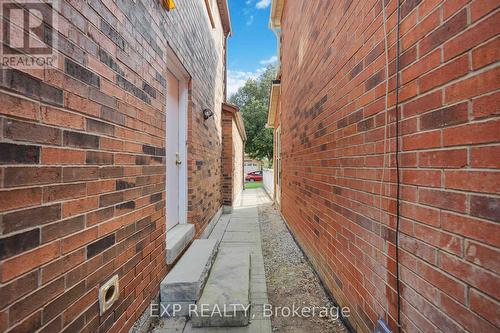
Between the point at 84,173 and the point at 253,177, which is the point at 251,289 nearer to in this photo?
the point at 84,173

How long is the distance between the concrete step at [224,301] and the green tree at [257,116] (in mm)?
21053

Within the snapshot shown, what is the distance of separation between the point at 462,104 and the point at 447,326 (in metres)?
0.92

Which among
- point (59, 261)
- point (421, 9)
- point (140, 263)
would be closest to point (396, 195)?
point (421, 9)

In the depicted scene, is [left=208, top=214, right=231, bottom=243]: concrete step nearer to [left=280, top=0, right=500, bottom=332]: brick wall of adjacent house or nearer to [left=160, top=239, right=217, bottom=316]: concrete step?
[left=160, top=239, right=217, bottom=316]: concrete step

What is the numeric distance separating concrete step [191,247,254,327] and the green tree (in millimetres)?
21053

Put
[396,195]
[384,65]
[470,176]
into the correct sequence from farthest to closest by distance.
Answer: [384,65]
[396,195]
[470,176]

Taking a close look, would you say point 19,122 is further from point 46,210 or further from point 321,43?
point 321,43

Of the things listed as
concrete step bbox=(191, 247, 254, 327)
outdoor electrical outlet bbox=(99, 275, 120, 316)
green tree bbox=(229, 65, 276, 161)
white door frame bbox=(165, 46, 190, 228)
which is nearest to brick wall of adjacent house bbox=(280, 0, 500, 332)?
concrete step bbox=(191, 247, 254, 327)

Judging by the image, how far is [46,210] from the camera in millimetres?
1154

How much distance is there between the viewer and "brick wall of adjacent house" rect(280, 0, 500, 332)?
3.14 ft

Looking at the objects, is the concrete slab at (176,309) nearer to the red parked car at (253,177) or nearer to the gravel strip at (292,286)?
the gravel strip at (292,286)

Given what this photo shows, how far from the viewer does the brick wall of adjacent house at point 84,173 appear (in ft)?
3.34

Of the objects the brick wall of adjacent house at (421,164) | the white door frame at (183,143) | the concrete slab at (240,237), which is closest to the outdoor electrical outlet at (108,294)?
the brick wall of adjacent house at (421,164)

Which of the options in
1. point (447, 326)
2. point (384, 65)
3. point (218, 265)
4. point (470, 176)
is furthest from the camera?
point (218, 265)
